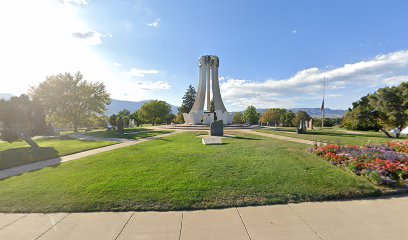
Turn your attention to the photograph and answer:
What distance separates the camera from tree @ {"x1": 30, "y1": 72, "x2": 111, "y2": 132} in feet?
98.2

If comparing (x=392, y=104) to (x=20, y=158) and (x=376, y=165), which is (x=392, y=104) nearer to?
(x=376, y=165)

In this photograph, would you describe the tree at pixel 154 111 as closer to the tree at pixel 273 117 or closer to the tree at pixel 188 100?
the tree at pixel 188 100

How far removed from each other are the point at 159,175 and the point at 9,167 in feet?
26.5

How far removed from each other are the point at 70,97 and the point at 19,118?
62.3 ft

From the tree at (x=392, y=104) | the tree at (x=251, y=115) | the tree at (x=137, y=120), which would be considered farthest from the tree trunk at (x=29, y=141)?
the tree at (x=251, y=115)

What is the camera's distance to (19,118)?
14.2 meters

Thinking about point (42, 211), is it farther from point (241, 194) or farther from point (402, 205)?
point (402, 205)

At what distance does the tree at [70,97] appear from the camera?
2994 cm

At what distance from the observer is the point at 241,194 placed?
5.48 meters

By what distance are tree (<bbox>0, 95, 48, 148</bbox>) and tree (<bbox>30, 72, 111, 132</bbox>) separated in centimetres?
1674

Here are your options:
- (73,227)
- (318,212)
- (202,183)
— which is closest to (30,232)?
(73,227)

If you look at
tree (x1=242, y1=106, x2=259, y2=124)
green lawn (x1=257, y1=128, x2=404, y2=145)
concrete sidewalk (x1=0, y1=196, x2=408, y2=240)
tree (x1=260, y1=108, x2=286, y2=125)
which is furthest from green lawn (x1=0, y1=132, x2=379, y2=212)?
tree (x1=260, y1=108, x2=286, y2=125)

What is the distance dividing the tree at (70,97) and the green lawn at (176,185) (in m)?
27.3

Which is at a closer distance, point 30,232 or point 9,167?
point 30,232
